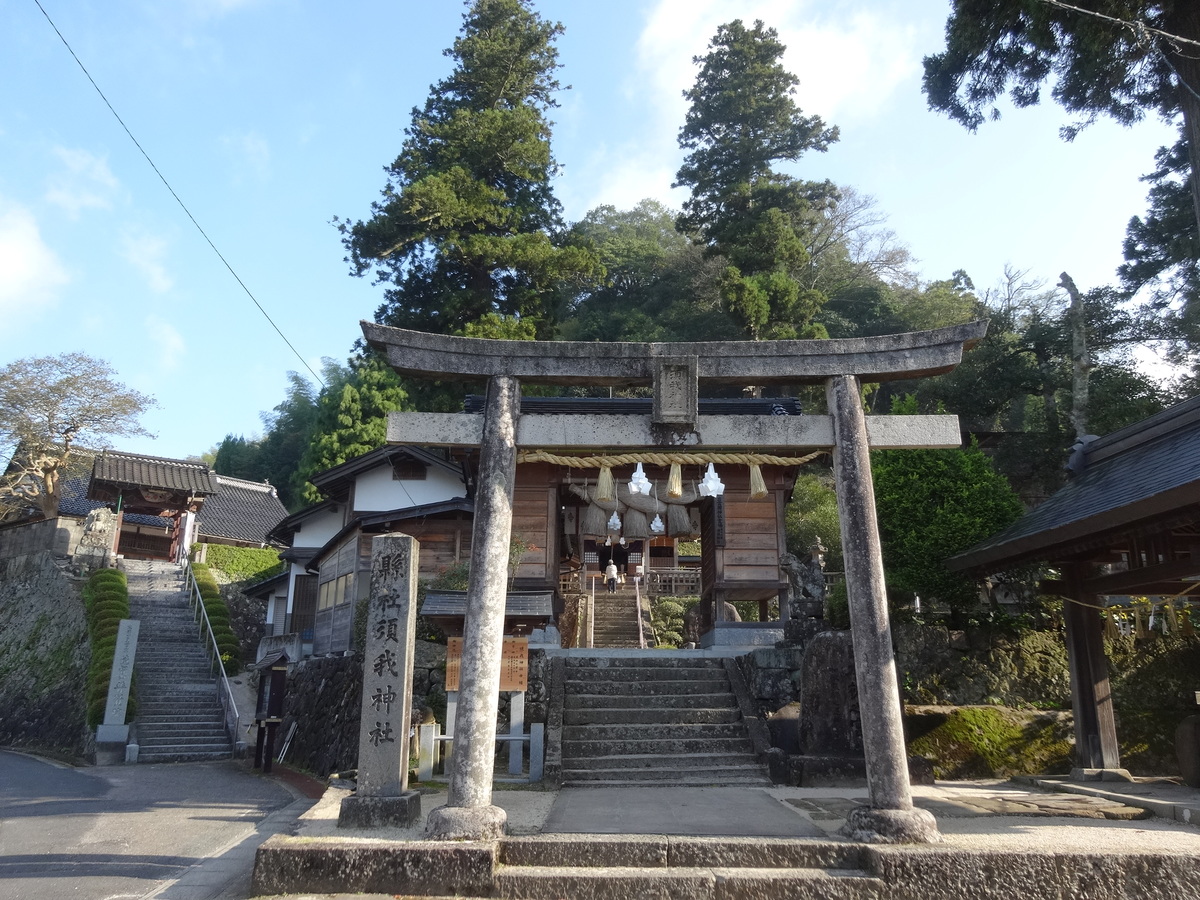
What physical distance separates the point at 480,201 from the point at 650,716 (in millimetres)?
19598

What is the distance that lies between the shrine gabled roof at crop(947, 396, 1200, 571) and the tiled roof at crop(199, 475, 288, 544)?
1295 inches

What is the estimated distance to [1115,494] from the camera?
30.9ft

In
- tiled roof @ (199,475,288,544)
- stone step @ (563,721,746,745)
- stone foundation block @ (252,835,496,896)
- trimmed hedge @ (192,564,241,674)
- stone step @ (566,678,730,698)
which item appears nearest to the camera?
stone foundation block @ (252,835,496,896)

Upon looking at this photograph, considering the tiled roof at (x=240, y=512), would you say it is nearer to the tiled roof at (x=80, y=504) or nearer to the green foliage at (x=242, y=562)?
the green foliage at (x=242, y=562)

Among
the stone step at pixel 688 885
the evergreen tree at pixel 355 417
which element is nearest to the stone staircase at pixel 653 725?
the stone step at pixel 688 885

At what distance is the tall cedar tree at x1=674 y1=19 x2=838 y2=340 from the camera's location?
3014cm

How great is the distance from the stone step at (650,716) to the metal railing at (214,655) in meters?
11.4

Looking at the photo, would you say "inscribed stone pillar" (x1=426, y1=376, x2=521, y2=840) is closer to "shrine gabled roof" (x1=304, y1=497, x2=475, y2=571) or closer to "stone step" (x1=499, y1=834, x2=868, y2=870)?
"stone step" (x1=499, y1=834, x2=868, y2=870)

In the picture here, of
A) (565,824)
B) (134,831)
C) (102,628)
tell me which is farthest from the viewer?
(102,628)

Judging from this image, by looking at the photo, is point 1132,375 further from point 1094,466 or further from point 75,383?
point 75,383

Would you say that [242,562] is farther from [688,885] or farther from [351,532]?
[688,885]

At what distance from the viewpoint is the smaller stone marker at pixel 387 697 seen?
711 centimetres

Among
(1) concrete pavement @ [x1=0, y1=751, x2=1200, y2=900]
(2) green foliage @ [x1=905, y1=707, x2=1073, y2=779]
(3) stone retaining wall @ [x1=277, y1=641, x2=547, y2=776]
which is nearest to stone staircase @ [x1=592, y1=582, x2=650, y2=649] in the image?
(3) stone retaining wall @ [x1=277, y1=641, x2=547, y2=776]

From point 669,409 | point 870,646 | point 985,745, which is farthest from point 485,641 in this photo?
point 985,745
